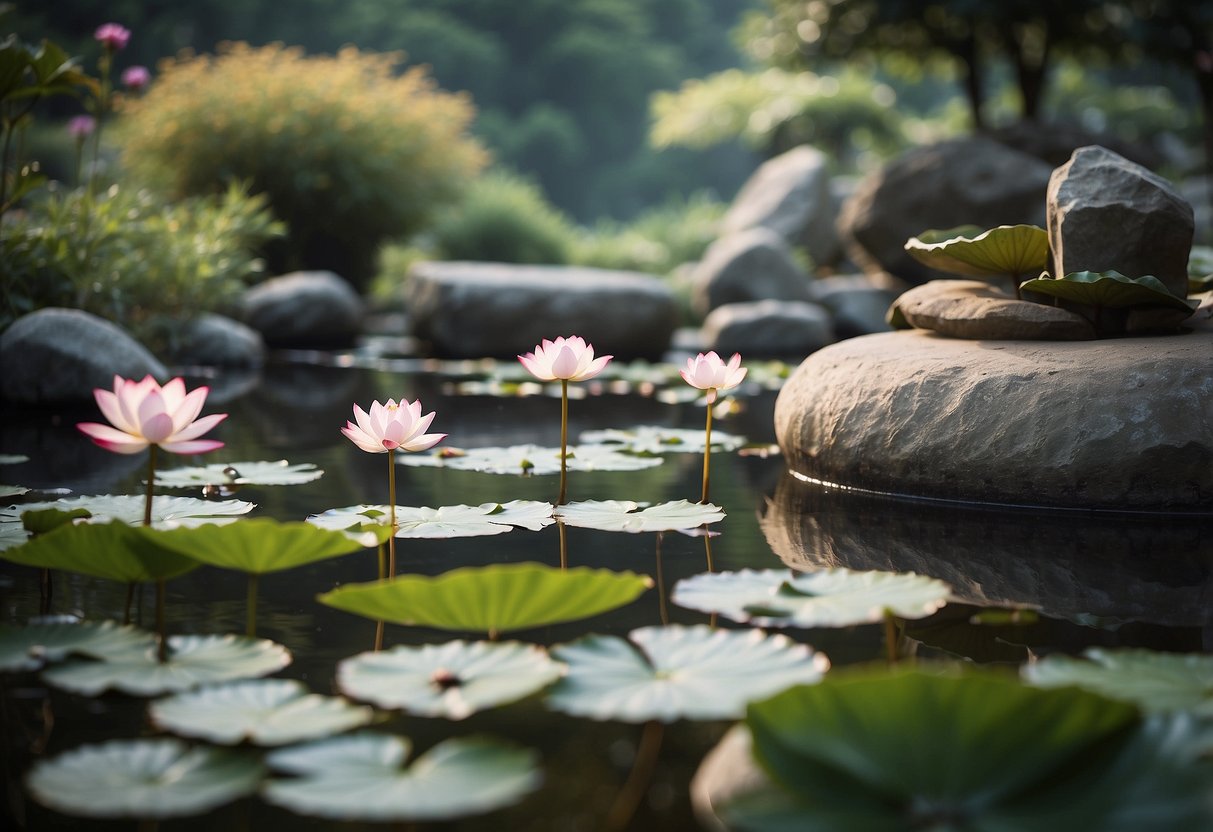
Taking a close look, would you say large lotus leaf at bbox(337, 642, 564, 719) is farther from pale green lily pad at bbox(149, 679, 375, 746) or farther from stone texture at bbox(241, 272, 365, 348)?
stone texture at bbox(241, 272, 365, 348)

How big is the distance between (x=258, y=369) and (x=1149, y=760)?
526cm

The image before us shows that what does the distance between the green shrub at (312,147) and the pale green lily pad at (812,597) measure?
24.0 ft

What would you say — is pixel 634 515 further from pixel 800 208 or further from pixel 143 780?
pixel 800 208

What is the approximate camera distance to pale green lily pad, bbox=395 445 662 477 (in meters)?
2.67

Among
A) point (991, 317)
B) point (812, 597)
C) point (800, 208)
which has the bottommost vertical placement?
point (812, 597)

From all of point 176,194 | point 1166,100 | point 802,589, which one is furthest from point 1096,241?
point 1166,100

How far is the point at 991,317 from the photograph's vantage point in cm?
266

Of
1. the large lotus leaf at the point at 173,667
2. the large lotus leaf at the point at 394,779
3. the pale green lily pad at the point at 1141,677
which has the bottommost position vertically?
A: the large lotus leaf at the point at 394,779

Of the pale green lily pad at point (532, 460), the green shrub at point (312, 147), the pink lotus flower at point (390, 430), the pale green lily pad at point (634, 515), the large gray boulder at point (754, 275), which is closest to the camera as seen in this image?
the pink lotus flower at point (390, 430)

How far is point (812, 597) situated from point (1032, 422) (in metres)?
1.08

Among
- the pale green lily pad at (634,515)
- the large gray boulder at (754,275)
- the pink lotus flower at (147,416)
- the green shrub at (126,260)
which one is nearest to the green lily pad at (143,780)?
the pink lotus flower at (147,416)

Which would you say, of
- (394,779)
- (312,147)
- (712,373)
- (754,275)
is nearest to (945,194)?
(754,275)

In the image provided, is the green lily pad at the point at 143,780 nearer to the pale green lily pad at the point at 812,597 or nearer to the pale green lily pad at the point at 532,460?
the pale green lily pad at the point at 812,597

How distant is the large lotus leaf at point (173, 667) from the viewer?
1231 millimetres
